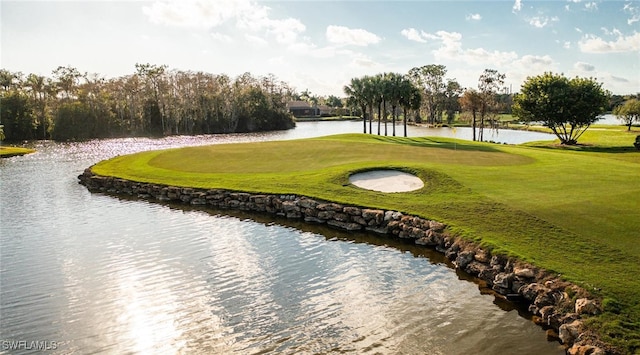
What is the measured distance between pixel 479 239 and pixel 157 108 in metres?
98.2

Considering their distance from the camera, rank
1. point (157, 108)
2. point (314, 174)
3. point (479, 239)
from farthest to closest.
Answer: point (157, 108)
point (314, 174)
point (479, 239)

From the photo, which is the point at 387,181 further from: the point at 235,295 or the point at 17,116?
the point at 17,116

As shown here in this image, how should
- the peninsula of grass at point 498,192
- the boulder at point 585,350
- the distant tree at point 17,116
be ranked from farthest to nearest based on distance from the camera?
1. the distant tree at point 17,116
2. the peninsula of grass at point 498,192
3. the boulder at point 585,350

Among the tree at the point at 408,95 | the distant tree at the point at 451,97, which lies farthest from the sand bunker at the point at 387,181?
the distant tree at the point at 451,97

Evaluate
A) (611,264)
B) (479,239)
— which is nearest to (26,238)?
(479,239)

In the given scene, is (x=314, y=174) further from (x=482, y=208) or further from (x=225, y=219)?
(x=482, y=208)

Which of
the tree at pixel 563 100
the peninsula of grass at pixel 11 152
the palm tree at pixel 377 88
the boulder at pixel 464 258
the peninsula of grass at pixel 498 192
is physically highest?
the palm tree at pixel 377 88

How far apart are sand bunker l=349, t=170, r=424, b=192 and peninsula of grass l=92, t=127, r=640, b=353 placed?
24.5 inches

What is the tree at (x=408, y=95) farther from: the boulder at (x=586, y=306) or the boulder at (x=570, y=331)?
the boulder at (x=570, y=331)

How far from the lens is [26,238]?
20.1 metres

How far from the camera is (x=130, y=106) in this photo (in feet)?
326

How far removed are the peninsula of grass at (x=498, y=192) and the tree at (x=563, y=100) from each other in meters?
12.6

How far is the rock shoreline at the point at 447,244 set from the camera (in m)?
11.2

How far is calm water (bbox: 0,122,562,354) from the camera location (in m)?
11.0
